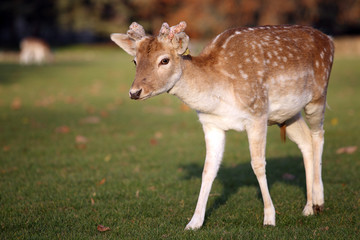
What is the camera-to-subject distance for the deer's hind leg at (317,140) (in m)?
6.08

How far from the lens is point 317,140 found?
6.40m

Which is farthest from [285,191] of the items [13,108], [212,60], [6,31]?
[6,31]

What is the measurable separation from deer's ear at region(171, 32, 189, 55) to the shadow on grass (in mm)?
2225

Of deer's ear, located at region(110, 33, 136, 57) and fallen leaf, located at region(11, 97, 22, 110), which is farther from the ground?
deer's ear, located at region(110, 33, 136, 57)

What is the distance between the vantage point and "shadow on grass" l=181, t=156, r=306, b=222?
716 cm

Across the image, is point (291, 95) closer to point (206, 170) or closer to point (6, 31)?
point (206, 170)

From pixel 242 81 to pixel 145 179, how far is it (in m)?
2.82

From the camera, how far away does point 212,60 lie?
567 centimetres

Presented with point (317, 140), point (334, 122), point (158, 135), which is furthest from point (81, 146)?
point (334, 122)

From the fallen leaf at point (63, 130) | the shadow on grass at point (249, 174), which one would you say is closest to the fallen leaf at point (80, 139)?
the fallen leaf at point (63, 130)

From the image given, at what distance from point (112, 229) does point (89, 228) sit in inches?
10.5

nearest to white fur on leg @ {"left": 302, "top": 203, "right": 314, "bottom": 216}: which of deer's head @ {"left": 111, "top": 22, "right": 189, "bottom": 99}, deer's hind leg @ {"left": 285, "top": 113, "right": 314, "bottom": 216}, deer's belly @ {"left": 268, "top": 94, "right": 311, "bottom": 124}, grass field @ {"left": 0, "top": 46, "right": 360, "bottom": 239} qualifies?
grass field @ {"left": 0, "top": 46, "right": 360, "bottom": 239}

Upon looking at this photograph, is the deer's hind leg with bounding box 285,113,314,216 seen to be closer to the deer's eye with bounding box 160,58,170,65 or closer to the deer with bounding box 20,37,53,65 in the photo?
the deer's eye with bounding box 160,58,170,65

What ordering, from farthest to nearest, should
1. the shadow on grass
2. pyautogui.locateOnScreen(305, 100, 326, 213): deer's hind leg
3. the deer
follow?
the deer, the shadow on grass, pyautogui.locateOnScreen(305, 100, 326, 213): deer's hind leg
